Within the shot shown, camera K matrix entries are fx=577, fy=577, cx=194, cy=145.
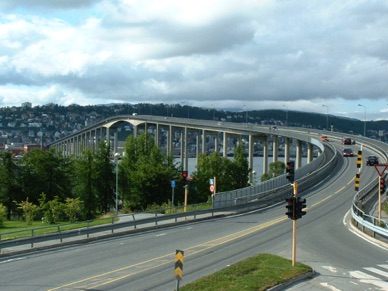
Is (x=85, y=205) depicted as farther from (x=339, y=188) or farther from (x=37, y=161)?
(x=339, y=188)

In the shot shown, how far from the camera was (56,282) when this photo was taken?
17.7 meters

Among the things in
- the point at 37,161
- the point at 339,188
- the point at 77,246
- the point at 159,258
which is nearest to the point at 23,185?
the point at 37,161

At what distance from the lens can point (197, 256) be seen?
22.9 m

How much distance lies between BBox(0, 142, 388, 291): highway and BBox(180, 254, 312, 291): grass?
0.63 meters

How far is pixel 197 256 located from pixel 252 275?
535 cm

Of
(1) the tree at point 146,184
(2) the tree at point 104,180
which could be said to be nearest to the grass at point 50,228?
(2) the tree at point 104,180

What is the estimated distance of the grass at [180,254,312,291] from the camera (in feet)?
53.1

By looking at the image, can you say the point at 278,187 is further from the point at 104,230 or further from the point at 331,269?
the point at 331,269

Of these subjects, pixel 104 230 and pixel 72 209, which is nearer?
pixel 104 230

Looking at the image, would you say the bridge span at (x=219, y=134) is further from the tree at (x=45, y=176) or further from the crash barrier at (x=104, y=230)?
the crash barrier at (x=104, y=230)

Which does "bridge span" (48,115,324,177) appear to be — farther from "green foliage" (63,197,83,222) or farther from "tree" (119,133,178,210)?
"green foliage" (63,197,83,222)

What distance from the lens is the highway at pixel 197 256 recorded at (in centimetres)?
1795

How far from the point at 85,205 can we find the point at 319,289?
130 ft

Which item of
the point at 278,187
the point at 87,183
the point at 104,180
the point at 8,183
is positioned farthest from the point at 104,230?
the point at 8,183
